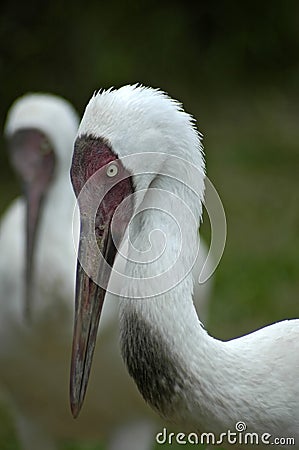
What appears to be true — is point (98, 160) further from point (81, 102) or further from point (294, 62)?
point (294, 62)

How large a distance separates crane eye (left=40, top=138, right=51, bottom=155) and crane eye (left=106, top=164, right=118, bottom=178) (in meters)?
1.67

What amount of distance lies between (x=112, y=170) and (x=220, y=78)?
248 inches

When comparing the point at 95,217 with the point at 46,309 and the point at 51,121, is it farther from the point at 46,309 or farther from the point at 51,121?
the point at 51,121

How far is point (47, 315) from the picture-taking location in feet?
11.6

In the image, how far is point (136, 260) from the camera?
7.21 ft

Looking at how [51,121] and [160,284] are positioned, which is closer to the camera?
[160,284]

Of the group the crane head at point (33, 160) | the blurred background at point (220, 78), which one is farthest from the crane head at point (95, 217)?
the blurred background at point (220, 78)

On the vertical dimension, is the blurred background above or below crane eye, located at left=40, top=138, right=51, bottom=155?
above

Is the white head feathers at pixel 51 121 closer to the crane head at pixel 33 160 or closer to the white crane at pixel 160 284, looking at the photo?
the crane head at pixel 33 160

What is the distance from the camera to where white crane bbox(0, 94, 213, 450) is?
354 centimetres

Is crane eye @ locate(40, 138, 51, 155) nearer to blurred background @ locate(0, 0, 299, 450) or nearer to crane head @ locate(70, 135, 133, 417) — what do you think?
crane head @ locate(70, 135, 133, 417)

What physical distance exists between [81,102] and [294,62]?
1.85 metres

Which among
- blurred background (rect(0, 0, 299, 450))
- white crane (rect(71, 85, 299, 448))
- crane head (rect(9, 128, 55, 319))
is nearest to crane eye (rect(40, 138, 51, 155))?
crane head (rect(9, 128, 55, 319))

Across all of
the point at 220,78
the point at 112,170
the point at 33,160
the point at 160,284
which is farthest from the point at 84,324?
the point at 220,78
